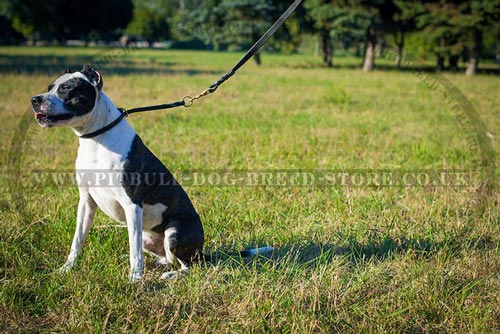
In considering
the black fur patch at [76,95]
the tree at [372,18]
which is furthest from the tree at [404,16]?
the black fur patch at [76,95]

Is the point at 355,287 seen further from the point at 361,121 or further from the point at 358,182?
the point at 361,121

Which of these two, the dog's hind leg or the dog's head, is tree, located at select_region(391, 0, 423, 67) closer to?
the dog's hind leg

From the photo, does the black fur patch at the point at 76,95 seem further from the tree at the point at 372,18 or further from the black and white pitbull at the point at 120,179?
the tree at the point at 372,18

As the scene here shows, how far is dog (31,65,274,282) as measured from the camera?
246cm

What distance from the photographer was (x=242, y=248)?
11.1 feet

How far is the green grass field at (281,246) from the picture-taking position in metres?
2.39

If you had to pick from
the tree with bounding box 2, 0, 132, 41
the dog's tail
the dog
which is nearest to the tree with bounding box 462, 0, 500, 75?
the dog's tail

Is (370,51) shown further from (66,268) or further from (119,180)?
(66,268)

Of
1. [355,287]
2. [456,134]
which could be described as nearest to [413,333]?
[355,287]

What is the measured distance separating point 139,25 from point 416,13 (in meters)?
26.1

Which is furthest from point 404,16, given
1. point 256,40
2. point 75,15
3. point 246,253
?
point 75,15

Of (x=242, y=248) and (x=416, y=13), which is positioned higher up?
(x=416, y=13)

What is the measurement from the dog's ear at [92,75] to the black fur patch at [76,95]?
0.16ft

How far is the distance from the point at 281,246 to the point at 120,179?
145cm
